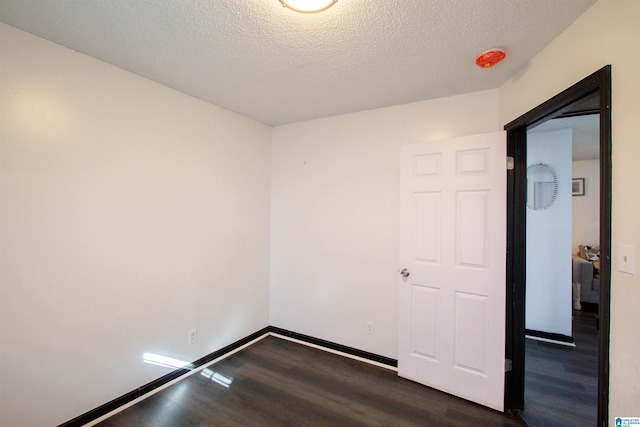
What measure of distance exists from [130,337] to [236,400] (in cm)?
91

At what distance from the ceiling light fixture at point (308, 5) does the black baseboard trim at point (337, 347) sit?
8.85ft

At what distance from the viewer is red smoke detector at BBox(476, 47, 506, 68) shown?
1603 millimetres

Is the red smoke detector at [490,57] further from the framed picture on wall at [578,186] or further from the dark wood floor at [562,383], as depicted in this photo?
the framed picture on wall at [578,186]

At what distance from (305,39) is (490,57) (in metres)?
1.13

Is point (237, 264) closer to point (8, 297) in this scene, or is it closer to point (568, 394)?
point (8, 297)

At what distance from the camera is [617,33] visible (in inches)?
44.4

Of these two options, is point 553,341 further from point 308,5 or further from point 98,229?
point 98,229

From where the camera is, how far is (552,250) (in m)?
3.01

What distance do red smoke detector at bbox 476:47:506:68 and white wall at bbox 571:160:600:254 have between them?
473 centimetres

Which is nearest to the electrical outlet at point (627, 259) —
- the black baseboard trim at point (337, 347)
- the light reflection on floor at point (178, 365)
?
the black baseboard trim at point (337, 347)

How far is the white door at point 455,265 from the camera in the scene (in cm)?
195

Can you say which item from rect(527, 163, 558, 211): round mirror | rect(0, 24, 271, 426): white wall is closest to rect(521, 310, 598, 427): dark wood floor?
rect(527, 163, 558, 211): round mirror

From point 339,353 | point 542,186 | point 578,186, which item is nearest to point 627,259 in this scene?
point 339,353

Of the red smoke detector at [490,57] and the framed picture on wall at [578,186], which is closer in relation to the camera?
the red smoke detector at [490,57]
